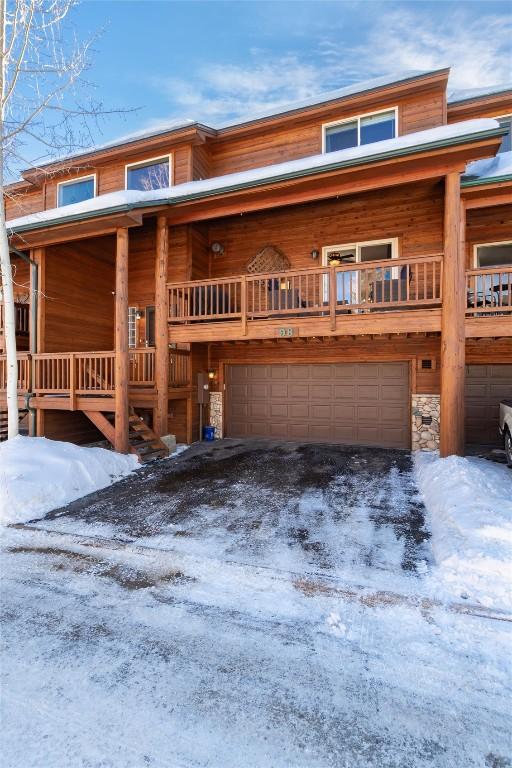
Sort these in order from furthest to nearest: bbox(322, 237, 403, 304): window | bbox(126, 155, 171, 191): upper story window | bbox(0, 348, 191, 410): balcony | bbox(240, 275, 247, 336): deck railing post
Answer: bbox(126, 155, 171, 191): upper story window < bbox(322, 237, 403, 304): window < bbox(0, 348, 191, 410): balcony < bbox(240, 275, 247, 336): deck railing post

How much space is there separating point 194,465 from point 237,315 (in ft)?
10.5

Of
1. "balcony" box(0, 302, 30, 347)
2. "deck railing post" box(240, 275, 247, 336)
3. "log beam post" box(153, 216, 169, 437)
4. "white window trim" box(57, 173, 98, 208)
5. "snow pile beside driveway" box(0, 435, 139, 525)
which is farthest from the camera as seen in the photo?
"white window trim" box(57, 173, 98, 208)

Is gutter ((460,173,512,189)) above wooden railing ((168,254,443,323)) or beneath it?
above

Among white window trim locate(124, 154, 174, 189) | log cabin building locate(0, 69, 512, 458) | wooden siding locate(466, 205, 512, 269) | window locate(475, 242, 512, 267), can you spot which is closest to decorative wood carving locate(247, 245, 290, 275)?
log cabin building locate(0, 69, 512, 458)

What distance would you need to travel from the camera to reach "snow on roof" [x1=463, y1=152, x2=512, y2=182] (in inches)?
261

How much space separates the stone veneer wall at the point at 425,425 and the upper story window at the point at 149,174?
888cm

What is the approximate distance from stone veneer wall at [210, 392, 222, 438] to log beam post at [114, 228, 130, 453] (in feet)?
10.3

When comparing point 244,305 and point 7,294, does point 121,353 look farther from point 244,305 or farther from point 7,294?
point 244,305

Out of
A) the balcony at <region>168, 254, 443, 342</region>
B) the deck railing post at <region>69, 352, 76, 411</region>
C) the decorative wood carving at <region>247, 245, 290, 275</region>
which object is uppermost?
the decorative wood carving at <region>247, 245, 290, 275</region>

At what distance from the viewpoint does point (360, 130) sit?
30.5 ft

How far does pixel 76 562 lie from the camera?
3.58 m

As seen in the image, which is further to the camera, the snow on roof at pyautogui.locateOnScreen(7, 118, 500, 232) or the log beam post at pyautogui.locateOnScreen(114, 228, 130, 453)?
the log beam post at pyautogui.locateOnScreen(114, 228, 130, 453)

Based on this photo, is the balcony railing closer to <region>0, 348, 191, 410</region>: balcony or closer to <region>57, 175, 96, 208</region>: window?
<region>0, 348, 191, 410</region>: balcony

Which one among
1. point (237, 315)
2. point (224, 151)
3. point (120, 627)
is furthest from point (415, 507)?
point (224, 151)
